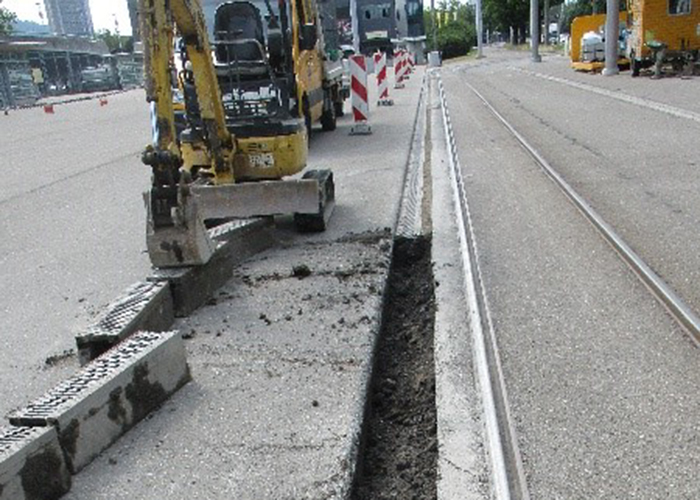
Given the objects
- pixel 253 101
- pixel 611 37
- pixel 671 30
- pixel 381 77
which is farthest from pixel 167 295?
pixel 611 37

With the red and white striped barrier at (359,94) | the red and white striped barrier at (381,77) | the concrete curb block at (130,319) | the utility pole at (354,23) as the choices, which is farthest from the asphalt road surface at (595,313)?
the utility pole at (354,23)

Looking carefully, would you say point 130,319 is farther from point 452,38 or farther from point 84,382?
point 452,38

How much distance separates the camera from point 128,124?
75.2 ft

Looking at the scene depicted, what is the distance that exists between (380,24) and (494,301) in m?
49.1

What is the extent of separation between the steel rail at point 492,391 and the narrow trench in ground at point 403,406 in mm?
282

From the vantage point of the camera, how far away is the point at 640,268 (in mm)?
5234

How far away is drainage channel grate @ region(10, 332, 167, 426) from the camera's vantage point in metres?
3.24

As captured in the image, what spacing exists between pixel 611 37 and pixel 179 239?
24.4m

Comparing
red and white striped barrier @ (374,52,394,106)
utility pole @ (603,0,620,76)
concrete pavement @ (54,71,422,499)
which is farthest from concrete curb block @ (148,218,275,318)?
utility pole @ (603,0,620,76)

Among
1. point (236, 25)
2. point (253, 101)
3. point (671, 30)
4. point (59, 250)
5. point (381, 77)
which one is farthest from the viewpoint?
point (671, 30)

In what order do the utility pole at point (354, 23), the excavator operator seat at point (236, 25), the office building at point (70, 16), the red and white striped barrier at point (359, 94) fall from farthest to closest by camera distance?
the office building at point (70, 16) < the utility pole at point (354, 23) < the red and white striped barrier at point (359, 94) < the excavator operator seat at point (236, 25)

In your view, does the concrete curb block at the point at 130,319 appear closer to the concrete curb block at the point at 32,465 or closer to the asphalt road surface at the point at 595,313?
the concrete curb block at the point at 32,465

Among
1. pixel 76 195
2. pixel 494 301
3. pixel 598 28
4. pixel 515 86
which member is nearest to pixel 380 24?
pixel 598 28

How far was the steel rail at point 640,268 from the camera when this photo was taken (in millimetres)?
4352
